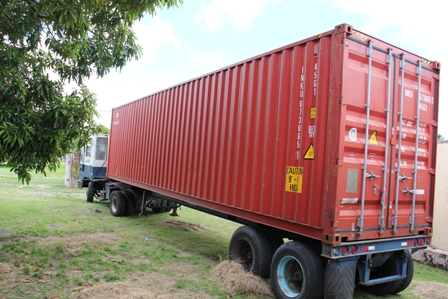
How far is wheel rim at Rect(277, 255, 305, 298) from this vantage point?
4785 mm

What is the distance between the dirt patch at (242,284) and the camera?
16.7ft

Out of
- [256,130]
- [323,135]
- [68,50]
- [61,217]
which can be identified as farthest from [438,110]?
[61,217]

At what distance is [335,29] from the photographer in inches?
178

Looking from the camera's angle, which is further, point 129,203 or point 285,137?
point 129,203

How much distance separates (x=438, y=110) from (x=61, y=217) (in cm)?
922

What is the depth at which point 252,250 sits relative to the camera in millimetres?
5520

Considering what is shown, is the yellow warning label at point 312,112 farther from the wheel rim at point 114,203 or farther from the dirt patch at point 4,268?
the wheel rim at point 114,203

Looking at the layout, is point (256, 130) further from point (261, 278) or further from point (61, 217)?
point (61, 217)

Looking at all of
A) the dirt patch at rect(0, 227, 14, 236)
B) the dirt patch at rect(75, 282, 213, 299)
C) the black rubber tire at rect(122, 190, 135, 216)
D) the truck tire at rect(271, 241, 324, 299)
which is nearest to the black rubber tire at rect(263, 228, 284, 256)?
the truck tire at rect(271, 241, 324, 299)

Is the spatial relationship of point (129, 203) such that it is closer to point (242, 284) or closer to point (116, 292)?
point (116, 292)

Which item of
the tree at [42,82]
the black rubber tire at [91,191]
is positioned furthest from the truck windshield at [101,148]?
the tree at [42,82]

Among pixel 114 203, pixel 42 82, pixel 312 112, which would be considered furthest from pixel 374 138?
pixel 114 203

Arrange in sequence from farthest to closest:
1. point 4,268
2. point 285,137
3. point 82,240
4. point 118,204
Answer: point 118,204 < point 82,240 < point 4,268 < point 285,137

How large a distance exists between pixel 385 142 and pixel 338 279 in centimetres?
190
